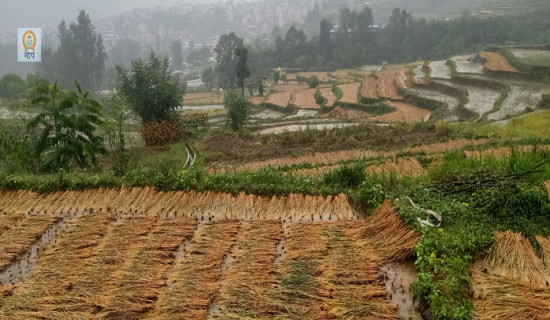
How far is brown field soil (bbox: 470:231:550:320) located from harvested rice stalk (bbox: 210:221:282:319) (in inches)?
87.0

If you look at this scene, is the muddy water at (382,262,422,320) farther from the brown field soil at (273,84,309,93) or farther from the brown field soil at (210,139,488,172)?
the brown field soil at (273,84,309,93)

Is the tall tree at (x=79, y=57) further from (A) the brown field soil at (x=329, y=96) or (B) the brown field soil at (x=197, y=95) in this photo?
(A) the brown field soil at (x=329, y=96)

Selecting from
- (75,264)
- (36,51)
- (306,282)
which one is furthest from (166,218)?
(36,51)

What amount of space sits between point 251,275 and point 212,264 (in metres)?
0.59

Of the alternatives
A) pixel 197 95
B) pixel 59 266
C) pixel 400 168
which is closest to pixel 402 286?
pixel 59 266

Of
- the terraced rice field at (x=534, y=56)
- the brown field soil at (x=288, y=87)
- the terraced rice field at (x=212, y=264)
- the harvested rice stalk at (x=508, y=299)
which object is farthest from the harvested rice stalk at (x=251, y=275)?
the brown field soil at (x=288, y=87)

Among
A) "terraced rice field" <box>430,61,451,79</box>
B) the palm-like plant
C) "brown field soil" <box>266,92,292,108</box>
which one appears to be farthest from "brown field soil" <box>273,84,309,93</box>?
the palm-like plant

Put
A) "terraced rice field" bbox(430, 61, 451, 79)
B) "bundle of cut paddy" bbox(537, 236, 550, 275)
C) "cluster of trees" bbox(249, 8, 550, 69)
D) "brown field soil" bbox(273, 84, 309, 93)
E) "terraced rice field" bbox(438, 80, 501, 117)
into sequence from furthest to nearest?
"cluster of trees" bbox(249, 8, 550, 69)
"brown field soil" bbox(273, 84, 309, 93)
"terraced rice field" bbox(430, 61, 451, 79)
"terraced rice field" bbox(438, 80, 501, 117)
"bundle of cut paddy" bbox(537, 236, 550, 275)

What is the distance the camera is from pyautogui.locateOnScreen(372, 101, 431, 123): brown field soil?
2514 cm

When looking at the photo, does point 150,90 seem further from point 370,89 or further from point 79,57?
point 79,57

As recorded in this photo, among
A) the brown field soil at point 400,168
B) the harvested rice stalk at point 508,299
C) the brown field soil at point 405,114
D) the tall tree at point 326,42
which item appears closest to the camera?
the harvested rice stalk at point 508,299

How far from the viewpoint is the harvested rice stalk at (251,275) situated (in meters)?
4.89

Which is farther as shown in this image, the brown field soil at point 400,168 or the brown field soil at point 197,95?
the brown field soil at point 197,95

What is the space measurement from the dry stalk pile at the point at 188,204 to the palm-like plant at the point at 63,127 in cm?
335
